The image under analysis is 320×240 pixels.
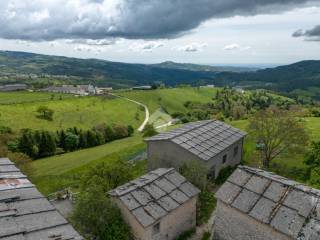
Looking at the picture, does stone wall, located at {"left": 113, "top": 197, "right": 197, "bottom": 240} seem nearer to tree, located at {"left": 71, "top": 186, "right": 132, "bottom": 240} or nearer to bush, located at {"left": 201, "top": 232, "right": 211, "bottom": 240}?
tree, located at {"left": 71, "top": 186, "right": 132, "bottom": 240}

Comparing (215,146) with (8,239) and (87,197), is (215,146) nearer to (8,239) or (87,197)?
(87,197)

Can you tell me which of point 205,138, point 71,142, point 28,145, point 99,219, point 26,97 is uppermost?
point 205,138

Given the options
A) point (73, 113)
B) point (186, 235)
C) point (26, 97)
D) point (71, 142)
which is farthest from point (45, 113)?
point (186, 235)

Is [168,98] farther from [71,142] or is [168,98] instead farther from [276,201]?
[276,201]

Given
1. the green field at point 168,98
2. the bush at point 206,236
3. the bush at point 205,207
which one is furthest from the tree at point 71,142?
the bush at point 206,236

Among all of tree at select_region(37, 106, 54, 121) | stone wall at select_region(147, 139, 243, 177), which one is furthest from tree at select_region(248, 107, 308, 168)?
tree at select_region(37, 106, 54, 121)
